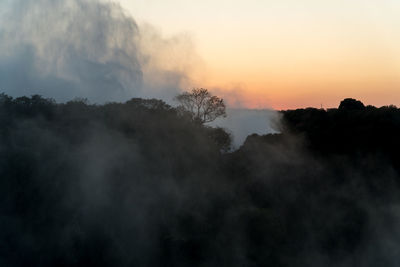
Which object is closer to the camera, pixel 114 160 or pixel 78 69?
pixel 114 160

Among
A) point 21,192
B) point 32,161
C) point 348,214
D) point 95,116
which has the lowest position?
point 348,214

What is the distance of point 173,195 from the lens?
682 inches

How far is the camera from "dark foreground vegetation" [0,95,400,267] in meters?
15.3

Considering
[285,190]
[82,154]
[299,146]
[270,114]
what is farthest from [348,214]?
[270,114]

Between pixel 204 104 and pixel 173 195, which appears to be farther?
pixel 204 104

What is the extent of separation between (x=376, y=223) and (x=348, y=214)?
3.83 ft

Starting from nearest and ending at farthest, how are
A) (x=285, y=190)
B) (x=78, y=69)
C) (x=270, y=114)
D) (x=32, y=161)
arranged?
(x=32, y=161) → (x=285, y=190) → (x=270, y=114) → (x=78, y=69)

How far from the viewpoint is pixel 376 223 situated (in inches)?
754

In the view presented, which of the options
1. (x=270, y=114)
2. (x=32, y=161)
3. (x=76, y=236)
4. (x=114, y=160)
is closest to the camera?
(x=76, y=236)

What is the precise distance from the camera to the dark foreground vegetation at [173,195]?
1533 cm

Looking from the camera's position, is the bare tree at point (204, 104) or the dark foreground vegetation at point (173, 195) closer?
the dark foreground vegetation at point (173, 195)

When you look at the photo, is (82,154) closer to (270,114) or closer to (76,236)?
(76,236)

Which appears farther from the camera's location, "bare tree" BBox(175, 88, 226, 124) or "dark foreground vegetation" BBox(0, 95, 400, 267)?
"bare tree" BBox(175, 88, 226, 124)

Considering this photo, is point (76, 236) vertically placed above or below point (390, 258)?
above
